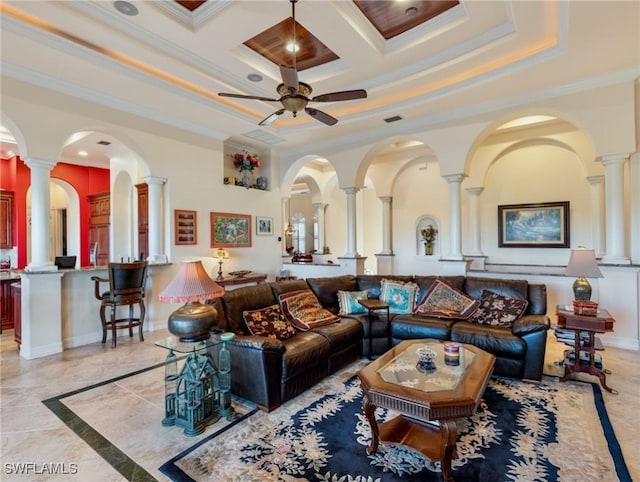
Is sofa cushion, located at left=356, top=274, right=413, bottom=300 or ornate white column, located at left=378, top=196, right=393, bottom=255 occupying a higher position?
ornate white column, located at left=378, top=196, right=393, bottom=255

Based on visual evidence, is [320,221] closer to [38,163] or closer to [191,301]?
[38,163]

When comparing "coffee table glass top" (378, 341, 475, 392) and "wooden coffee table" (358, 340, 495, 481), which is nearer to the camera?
"wooden coffee table" (358, 340, 495, 481)

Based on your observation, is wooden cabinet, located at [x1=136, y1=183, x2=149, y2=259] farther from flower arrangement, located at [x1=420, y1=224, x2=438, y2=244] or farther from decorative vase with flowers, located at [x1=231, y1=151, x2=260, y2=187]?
flower arrangement, located at [x1=420, y1=224, x2=438, y2=244]

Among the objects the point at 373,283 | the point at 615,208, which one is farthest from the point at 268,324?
the point at 615,208

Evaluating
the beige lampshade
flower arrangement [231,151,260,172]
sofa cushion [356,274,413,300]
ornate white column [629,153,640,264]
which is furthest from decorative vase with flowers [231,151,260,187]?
ornate white column [629,153,640,264]

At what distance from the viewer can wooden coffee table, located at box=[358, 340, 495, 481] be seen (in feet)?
6.22

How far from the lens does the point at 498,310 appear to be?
369 centimetres

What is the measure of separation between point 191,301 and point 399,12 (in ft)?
11.2

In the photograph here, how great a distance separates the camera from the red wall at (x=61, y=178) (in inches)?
262

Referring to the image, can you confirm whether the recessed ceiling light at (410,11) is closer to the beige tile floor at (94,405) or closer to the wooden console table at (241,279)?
the beige tile floor at (94,405)

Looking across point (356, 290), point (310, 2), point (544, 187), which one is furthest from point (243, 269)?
point (544, 187)

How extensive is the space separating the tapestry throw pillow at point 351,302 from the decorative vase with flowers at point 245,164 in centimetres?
354

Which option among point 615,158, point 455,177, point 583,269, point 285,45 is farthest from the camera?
point 455,177

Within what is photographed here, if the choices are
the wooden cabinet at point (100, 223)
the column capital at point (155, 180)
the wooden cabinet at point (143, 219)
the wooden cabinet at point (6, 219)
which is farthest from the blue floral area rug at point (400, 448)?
the wooden cabinet at point (6, 219)
